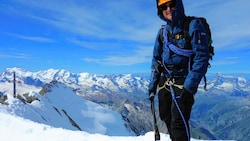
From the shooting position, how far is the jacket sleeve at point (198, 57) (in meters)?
6.18

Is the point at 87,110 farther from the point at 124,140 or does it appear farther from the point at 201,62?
the point at 201,62

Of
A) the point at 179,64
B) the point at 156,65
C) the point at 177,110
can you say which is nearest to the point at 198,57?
the point at 179,64

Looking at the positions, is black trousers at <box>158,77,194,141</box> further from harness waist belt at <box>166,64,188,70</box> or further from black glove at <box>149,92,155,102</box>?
black glove at <box>149,92,155,102</box>

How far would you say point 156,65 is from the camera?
7.40 meters

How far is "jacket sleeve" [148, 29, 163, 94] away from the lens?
732 cm

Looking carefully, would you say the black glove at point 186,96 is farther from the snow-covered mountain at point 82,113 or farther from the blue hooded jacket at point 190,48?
the snow-covered mountain at point 82,113

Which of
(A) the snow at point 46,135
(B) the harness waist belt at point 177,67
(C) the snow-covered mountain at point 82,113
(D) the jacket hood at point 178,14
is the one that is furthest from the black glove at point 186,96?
(C) the snow-covered mountain at point 82,113

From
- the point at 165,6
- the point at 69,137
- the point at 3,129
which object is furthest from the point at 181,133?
the point at 3,129

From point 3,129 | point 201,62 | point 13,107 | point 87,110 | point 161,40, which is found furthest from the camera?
point 87,110

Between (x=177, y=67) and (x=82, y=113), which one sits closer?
(x=177, y=67)

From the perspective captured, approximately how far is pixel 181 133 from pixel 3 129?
7845 mm

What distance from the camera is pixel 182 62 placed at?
6641 millimetres

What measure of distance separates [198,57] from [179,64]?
0.57 m

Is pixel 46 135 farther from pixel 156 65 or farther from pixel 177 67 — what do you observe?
pixel 177 67
